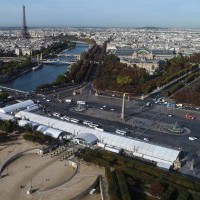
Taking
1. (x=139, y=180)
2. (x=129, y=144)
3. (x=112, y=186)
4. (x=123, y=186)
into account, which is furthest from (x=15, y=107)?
(x=123, y=186)

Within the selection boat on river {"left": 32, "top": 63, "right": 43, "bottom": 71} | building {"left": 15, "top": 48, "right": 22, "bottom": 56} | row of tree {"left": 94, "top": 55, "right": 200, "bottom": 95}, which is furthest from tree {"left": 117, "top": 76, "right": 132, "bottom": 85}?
building {"left": 15, "top": 48, "right": 22, "bottom": 56}

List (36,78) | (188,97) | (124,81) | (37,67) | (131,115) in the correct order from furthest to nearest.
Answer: (37,67)
(36,78)
(124,81)
(188,97)
(131,115)

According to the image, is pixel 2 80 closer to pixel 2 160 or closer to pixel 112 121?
pixel 112 121

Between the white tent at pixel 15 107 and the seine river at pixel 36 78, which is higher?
the white tent at pixel 15 107

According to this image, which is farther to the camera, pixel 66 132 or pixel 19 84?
pixel 19 84

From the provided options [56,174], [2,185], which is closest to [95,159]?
[56,174]

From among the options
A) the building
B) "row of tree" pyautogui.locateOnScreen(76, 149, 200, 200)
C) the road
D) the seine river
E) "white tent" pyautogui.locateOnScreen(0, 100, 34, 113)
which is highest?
"row of tree" pyautogui.locateOnScreen(76, 149, 200, 200)

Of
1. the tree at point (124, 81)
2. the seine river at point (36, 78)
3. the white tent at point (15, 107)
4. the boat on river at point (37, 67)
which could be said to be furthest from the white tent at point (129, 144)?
the boat on river at point (37, 67)

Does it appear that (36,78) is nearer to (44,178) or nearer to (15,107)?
(15,107)

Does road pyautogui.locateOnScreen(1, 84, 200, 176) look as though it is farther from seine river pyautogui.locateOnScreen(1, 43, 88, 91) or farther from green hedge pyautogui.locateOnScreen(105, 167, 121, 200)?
seine river pyautogui.locateOnScreen(1, 43, 88, 91)

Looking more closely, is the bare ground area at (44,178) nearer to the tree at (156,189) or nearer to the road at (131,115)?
the tree at (156,189)

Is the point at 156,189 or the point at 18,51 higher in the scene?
the point at 156,189
